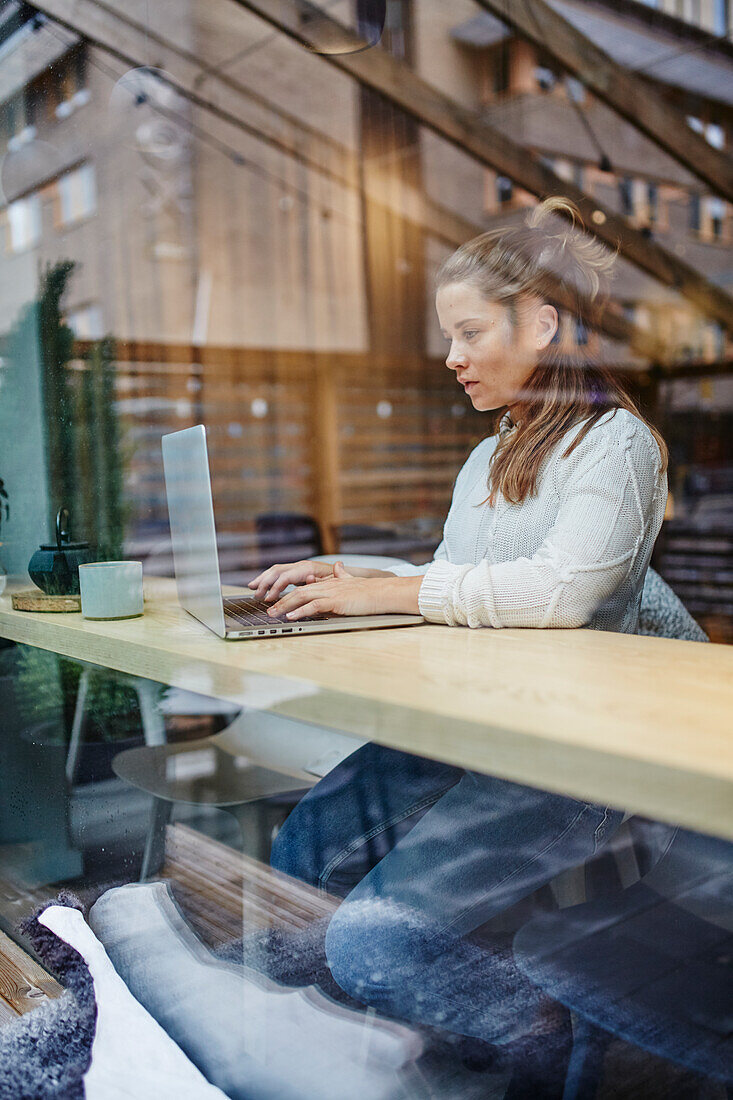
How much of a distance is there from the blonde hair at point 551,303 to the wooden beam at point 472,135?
2.75 m

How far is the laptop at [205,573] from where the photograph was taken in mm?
900

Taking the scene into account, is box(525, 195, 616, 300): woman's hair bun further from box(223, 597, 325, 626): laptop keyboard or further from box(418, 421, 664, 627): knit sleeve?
box(223, 597, 325, 626): laptop keyboard

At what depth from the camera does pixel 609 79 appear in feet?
12.6

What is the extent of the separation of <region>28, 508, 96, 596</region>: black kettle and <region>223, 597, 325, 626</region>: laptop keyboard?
0.74ft

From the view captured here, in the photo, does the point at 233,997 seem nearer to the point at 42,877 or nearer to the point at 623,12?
the point at 42,877

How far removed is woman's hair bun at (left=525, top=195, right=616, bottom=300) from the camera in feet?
3.83

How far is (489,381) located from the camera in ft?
3.77

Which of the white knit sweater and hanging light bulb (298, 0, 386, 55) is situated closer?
the white knit sweater

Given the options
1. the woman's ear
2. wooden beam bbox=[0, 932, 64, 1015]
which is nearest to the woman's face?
the woman's ear

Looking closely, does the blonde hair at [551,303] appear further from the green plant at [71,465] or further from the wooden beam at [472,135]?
the wooden beam at [472,135]

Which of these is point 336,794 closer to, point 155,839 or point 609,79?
point 155,839

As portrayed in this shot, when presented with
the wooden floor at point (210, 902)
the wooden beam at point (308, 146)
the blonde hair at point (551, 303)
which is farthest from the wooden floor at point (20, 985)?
the wooden beam at point (308, 146)

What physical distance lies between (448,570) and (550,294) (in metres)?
0.43

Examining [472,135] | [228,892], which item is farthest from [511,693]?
[472,135]
